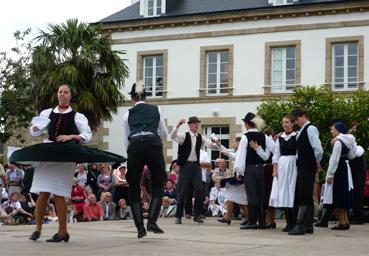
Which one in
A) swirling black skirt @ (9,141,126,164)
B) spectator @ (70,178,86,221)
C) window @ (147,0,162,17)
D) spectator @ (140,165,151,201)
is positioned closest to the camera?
swirling black skirt @ (9,141,126,164)

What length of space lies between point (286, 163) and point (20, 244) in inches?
176

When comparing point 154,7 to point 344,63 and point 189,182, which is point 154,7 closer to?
point 344,63

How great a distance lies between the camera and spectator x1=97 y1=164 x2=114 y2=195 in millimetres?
18188

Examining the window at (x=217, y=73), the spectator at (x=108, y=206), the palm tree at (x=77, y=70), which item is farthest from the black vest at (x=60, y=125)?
the window at (x=217, y=73)

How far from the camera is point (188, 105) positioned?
32469 mm

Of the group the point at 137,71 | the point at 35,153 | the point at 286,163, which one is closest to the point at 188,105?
the point at 137,71

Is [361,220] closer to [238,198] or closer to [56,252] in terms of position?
[238,198]

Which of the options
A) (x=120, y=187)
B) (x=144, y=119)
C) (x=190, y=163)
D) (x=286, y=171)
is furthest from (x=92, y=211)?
(x=144, y=119)

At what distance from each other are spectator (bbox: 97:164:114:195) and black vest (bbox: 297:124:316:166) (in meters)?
8.49

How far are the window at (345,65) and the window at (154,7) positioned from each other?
8.69 meters

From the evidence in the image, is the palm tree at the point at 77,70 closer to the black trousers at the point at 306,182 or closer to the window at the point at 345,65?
the window at the point at 345,65

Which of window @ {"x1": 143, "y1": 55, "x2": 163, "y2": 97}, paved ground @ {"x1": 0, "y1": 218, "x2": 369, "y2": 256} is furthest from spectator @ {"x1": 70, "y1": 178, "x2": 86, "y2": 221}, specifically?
window @ {"x1": 143, "y1": 55, "x2": 163, "y2": 97}

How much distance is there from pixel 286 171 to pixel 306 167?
1.79 ft

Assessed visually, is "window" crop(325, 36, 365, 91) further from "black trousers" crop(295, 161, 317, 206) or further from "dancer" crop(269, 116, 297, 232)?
"black trousers" crop(295, 161, 317, 206)
